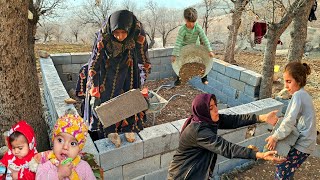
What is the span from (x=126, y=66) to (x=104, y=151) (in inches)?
46.3

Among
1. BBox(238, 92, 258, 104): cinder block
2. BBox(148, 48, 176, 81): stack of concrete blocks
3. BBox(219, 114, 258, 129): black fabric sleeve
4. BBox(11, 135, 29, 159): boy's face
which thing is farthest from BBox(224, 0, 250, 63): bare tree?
BBox(11, 135, 29, 159): boy's face

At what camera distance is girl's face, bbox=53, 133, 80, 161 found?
204 centimetres

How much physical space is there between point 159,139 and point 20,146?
141 cm

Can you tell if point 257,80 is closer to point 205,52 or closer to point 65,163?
point 205,52

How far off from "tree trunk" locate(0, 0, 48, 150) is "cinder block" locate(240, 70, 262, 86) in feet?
11.8

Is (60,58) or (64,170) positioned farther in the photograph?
(60,58)

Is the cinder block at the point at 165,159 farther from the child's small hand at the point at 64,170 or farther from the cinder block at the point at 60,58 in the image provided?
the cinder block at the point at 60,58

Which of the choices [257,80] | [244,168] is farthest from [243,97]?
[244,168]

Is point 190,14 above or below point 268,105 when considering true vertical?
above

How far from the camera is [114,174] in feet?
9.66

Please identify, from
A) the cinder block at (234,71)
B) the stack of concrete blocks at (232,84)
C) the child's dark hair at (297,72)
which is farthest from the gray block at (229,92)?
the child's dark hair at (297,72)

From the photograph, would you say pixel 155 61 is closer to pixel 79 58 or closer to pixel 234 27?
pixel 79 58

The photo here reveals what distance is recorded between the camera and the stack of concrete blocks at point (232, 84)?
523cm

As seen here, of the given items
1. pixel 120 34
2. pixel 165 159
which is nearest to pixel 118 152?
pixel 165 159
